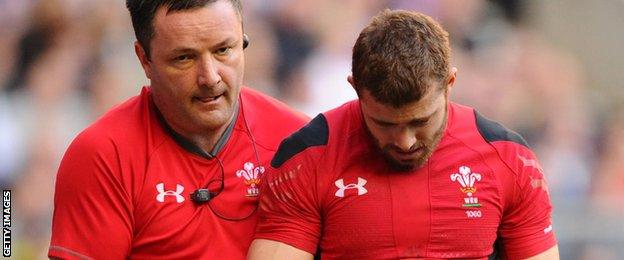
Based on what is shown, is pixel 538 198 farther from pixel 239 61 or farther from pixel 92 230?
pixel 92 230

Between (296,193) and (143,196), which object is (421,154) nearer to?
(296,193)

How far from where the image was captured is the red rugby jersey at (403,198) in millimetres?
2875

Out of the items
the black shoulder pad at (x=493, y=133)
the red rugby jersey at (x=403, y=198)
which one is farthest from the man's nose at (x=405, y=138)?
the black shoulder pad at (x=493, y=133)

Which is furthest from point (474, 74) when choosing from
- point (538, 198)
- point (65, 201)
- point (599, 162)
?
point (65, 201)

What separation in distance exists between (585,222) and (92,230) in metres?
2.57

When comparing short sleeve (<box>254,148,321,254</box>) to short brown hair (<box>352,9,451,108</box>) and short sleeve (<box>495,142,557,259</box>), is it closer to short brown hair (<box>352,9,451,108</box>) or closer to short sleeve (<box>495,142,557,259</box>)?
short brown hair (<box>352,9,451,108</box>)

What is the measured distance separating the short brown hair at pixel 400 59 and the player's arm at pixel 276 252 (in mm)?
415

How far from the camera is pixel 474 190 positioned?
292 cm

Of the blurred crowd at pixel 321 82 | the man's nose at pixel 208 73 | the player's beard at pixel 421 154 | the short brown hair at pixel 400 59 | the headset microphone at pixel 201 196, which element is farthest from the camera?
the blurred crowd at pixel 321 82

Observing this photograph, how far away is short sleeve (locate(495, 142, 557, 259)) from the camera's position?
2.92 metres

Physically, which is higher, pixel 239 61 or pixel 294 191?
pixel 239 61

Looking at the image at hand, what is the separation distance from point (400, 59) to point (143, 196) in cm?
75

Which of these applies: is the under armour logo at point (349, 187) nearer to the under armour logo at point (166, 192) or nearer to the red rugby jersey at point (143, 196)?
the red rugby jersey at point (143, 196)

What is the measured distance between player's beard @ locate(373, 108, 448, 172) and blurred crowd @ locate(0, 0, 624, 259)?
1.83 m
